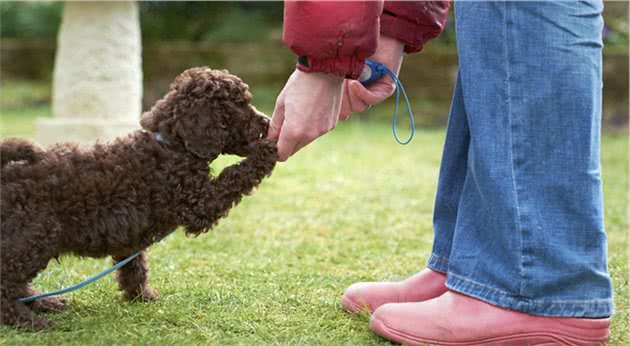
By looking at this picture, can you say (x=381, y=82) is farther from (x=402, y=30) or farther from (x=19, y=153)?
(x=19, y=153)

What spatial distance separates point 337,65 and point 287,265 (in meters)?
1.47

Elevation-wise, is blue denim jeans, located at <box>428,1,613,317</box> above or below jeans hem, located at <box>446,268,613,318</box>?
above

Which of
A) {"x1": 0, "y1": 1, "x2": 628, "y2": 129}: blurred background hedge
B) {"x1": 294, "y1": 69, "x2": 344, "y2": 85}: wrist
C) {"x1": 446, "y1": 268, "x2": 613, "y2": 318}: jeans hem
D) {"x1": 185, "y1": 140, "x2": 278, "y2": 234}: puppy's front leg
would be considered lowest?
{"x1": 0, "y1": 1, "x2": 628, "y2": 129}: blurred background hedge

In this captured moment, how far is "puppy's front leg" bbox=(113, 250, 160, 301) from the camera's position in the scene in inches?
120

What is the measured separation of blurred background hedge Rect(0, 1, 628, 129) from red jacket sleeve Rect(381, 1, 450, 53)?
6.22m

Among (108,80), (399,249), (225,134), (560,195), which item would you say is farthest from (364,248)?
(108,80)

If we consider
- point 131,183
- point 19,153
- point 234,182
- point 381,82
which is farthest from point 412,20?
point 19,153

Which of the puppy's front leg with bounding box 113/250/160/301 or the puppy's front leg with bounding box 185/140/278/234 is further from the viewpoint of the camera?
the puppy's front leg with bounding box 113/250/160/301

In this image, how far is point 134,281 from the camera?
304 centimetres

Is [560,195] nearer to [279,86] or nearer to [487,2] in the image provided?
[487,2]

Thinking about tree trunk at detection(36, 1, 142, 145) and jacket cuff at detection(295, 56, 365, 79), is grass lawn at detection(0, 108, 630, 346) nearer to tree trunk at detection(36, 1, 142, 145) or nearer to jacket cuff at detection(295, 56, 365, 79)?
jacket cuff at detection(295, 56, 365, 79)

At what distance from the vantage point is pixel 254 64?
10.4 metres

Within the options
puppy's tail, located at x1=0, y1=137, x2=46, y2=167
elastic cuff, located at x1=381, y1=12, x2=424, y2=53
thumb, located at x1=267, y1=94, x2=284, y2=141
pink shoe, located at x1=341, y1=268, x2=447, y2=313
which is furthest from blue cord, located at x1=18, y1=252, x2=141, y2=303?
elastic cuff, located at x1=381, y1=12, x2=424, y2=53

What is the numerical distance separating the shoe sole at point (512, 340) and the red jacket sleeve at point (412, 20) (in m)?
1.02
